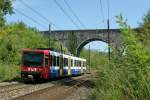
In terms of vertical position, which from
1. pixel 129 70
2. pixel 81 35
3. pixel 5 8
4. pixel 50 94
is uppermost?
pixel 81 35

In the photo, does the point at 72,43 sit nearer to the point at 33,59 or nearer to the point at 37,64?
the point at 33,59

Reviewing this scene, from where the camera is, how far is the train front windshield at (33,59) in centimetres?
3403

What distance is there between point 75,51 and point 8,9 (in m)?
58.3

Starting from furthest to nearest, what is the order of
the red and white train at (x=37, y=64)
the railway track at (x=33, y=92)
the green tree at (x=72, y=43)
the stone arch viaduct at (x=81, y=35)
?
the green tree at (x=72, y=43) → the stone arch viaduct at (x=81, y=35) → the red and white train at (x=37, y=64) → the railway track at (x=33, y=92)

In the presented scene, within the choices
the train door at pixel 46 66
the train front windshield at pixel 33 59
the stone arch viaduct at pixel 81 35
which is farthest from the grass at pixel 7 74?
the stone arch viaduct at pixel 81 35

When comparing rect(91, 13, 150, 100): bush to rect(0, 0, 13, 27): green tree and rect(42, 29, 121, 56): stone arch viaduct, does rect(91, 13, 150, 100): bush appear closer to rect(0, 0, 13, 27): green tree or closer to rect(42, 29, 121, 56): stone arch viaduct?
rect(0, 0, 13, 27): green tree

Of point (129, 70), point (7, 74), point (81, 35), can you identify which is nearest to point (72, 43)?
point (81, 35)

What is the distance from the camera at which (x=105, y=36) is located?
103438 millimetres

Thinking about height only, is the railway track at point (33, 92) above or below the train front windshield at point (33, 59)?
below

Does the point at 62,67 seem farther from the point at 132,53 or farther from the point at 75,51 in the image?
the point at 75,51

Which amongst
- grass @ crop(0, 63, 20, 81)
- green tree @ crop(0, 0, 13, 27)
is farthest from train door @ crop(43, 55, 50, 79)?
green tree @ crop(0, 0, 13, 27)

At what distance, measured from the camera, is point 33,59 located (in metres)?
34.2

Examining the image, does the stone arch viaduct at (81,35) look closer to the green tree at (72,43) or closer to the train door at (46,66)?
the green tree at (72,43)

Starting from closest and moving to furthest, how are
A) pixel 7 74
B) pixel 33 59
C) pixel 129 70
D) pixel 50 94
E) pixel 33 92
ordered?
pixel 129 70
pixel 50 94
pixel 33 92
pixel 33 59
pixel 7 74
